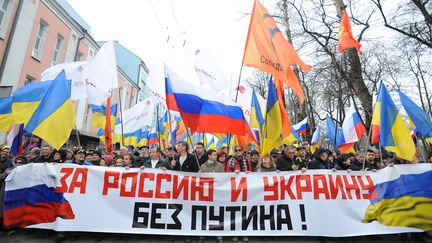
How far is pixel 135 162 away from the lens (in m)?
6.34

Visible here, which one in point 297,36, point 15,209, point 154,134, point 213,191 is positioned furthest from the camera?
point 297,36

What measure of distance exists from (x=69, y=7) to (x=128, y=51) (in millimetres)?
A: 14331

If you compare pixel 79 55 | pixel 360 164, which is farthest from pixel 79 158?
pixel 79 55

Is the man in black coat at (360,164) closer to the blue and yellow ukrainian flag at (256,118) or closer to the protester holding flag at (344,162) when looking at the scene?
the protester holding flag at (344,162)

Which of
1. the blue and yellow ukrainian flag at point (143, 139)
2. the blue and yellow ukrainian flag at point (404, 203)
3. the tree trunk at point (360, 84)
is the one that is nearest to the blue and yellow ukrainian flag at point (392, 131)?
the blue and yellow ukrainian flag at point (404, 203)

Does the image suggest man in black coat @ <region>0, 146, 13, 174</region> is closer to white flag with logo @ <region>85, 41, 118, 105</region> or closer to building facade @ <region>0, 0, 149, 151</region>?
white flag with logo @ <region>85, 41, 118, 105</region>

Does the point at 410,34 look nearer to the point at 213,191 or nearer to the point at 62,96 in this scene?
the point at 213,191

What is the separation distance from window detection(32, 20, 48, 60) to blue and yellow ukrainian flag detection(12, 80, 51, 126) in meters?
10.0

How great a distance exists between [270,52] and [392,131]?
2.63 metres

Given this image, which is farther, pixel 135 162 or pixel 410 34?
pixel 410 34

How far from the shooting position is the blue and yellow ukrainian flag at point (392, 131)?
A: 15.5 ft

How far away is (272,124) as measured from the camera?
5062mm

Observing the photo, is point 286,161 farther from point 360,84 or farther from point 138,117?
point 360,84

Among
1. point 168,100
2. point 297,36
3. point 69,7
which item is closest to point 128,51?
point 69,7
